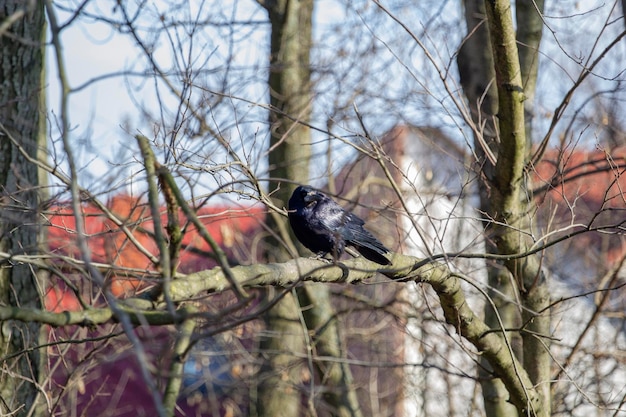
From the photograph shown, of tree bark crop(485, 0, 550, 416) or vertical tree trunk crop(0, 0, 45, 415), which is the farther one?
vertical tree trunk crop(0, 0, 45, 415)

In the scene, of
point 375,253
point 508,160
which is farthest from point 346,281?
point 508,160

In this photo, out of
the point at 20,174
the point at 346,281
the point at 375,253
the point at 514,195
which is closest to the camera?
the point at 346,281

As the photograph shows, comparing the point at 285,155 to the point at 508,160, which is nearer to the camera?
the point at 508,160

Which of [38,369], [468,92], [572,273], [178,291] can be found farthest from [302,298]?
[178,291]

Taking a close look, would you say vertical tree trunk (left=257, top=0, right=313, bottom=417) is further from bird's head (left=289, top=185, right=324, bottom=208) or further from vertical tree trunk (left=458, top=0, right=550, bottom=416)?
bird's head (left=289, top=185, right=324, bottom=208)

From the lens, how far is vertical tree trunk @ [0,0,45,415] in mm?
5355

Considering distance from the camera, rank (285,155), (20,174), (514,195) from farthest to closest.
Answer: (285,155) → (20,174) → (514,195)

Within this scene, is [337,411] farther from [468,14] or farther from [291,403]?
[468,14]

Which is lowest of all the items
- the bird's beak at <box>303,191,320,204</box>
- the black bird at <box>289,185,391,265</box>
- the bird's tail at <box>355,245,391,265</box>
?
the bird's tail at <box>355,245,391,265</box>

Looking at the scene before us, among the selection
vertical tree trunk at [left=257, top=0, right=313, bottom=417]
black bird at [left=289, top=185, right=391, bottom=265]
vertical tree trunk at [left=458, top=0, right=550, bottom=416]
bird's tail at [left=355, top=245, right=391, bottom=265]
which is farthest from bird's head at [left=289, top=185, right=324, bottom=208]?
vertical tree trunk at [left=257, top=0, right=313, bottom=417]

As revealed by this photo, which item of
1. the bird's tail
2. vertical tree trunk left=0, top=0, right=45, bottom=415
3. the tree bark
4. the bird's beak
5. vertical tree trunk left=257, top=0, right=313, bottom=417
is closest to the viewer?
the tree bark

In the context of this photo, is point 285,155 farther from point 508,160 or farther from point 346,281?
point 346,281

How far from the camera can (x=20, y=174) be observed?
5.61m

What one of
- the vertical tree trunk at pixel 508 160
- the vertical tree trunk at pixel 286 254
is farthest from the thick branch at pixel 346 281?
the vertical tree trunk at pixel 286 254
